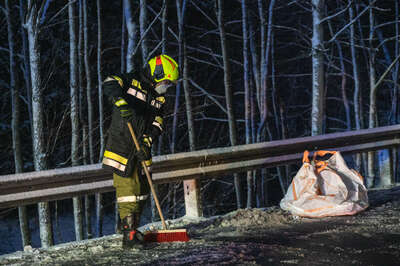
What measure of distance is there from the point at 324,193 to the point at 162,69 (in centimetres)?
274

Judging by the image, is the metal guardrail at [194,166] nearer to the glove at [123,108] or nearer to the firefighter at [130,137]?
the firefighter at [130,137]

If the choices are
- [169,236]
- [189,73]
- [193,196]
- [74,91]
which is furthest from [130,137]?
[189,73]

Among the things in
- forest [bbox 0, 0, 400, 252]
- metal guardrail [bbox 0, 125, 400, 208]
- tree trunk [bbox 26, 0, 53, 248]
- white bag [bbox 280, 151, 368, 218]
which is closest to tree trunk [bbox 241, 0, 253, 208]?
forest [bbox 0, 0, 400, 252]

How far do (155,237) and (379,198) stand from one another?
3.91 metres

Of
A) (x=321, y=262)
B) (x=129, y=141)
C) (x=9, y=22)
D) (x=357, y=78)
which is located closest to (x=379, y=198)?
(x=321, y=262)

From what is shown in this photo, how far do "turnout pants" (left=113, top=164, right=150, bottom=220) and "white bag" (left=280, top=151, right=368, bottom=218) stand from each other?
2.14 m

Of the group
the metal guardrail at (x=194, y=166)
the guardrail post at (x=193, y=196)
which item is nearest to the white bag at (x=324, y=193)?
the metal guardrail at (x=194, y=166)

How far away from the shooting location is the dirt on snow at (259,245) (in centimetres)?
486

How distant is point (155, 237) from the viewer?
5613 mm

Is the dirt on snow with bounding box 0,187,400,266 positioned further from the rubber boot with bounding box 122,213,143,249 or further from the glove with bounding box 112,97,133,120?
the glove with bounding box 112,97,133,120

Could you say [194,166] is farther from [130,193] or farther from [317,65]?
[317,65]

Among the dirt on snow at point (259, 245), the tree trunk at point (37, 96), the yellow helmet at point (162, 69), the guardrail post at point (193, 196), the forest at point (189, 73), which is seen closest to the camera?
the dirt on snow at point (259, 245)

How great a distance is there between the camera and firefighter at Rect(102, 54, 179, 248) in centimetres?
552

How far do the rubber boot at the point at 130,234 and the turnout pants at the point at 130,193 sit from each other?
0.24 feet
